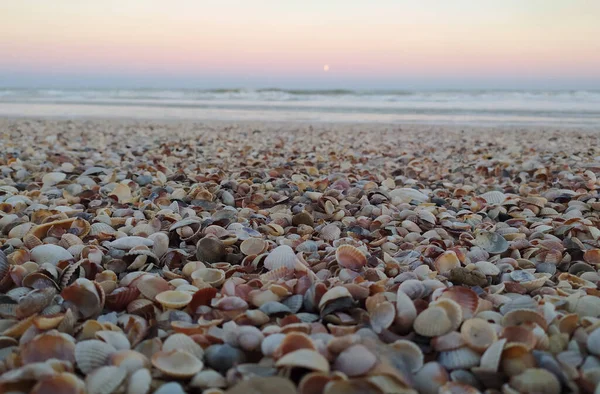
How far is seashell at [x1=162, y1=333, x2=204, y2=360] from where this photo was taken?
1390mm

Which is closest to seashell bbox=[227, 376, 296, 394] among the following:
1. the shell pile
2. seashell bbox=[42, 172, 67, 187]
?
the shell pile

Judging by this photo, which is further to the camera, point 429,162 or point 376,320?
point 429,162

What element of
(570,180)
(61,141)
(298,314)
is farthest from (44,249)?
(61,141)

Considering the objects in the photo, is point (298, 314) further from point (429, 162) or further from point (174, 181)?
point (429, 162)

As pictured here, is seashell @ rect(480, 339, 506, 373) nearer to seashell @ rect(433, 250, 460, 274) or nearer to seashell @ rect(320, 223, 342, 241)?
seashell @ rect(433, 250, 460, 274)

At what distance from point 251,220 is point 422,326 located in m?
1.44

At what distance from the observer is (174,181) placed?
12.7 ft

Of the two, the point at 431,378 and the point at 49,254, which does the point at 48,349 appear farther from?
the point at 431,378

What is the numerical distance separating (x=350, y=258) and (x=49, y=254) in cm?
124

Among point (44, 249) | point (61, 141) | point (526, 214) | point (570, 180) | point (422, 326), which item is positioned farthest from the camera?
point (61, 141)

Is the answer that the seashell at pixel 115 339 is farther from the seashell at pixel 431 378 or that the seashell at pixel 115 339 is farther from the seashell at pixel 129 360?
the seashell at pixel 431 378

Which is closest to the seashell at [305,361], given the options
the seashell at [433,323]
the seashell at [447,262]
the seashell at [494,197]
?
the seashell at [433,323]

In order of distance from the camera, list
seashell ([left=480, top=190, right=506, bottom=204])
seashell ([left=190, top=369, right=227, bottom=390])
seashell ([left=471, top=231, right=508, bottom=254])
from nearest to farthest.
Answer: seashell ([left=190, top=369, right=227, bottom=390]) → seashell ([left=471, top=231, right=508, bottom=254]) → seashell ([left=480, top=190, right=506, bottom=204])

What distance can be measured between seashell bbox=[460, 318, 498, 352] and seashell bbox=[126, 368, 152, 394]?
2.84 ft
